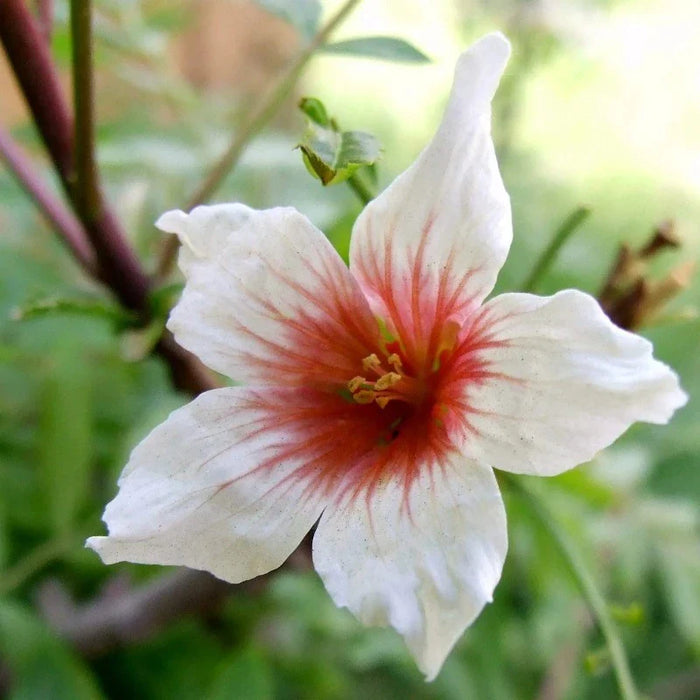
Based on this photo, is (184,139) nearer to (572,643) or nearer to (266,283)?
(266,283)

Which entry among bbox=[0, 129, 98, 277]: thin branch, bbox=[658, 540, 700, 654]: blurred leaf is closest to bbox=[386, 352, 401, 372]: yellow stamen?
bbox=[0, 129, 98, 277]: thin branch

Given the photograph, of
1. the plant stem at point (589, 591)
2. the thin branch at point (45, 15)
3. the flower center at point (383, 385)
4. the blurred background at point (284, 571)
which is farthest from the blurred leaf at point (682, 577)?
the thin branch at point (45, 15)

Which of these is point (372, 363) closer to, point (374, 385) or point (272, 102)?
point (374, 385)

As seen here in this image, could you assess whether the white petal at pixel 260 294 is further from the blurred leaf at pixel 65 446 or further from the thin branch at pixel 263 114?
the blurred leaf at pixel 65 446

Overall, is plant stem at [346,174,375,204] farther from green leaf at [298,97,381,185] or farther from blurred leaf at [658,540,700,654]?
blurred leaf at [658,540,700,654]

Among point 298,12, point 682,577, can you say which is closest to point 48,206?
point 298,12
